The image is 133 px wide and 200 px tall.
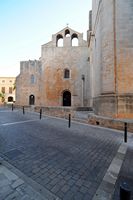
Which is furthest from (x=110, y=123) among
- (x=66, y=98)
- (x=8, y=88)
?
(x=8, y=88)

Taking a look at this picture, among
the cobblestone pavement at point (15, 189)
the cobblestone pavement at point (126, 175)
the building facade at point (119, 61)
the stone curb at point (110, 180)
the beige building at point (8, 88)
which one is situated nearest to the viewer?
the cobblestone pavement at point (15, 189)

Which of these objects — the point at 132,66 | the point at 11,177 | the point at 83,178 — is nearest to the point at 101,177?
the point at 83,178

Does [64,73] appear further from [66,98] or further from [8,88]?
[8,88]

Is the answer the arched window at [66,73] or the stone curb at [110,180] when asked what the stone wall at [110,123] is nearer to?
the stone curb at [110,180]

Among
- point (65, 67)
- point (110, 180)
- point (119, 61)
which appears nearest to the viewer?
point (110, 180)

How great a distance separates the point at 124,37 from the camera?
880 cm

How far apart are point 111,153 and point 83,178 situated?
1.87 meters

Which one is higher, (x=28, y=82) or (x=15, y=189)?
(x=28, y=82)

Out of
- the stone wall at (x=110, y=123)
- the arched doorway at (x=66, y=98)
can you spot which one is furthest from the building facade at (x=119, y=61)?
the arched doorway at (x=66, y=98)

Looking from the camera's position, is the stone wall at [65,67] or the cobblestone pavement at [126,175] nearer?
the cobblestone pavement at [126,175]

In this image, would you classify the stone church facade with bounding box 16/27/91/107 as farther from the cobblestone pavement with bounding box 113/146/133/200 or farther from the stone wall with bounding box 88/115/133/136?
the cobblestone pavement with bounding box 113/146/133/200

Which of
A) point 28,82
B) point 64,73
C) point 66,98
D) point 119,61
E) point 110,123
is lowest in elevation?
point 110,123

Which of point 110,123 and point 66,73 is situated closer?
point 110,123

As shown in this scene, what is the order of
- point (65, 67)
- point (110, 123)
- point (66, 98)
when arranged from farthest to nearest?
point (66, 98)
point (65, 67)
point (110, 123)
